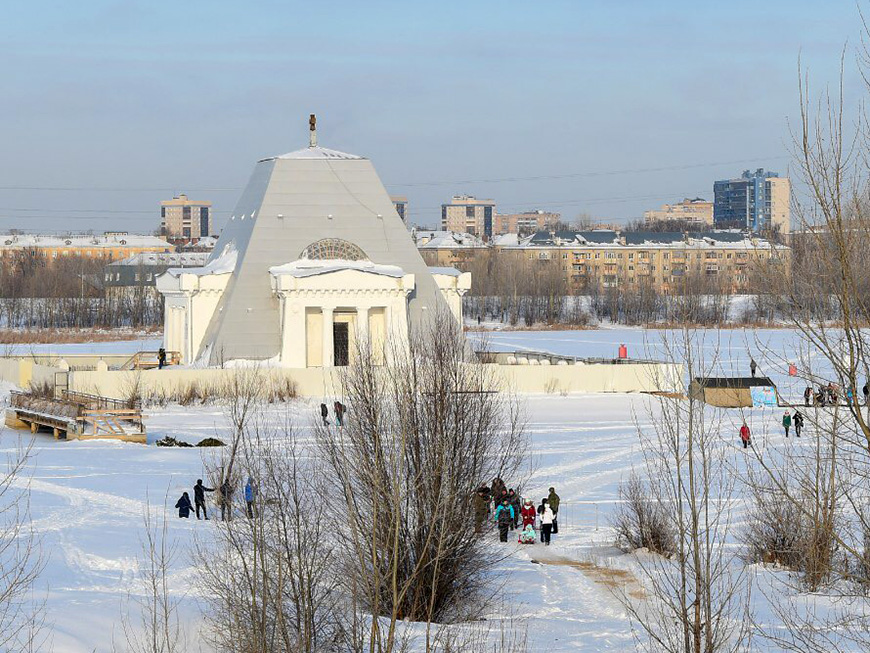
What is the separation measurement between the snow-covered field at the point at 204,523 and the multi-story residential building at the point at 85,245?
356 feet

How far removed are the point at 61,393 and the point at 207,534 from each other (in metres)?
18.0

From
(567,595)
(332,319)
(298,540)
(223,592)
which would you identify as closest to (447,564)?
→ (567,595)

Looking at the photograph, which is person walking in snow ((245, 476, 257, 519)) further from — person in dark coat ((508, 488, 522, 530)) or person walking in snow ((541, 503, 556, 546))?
person walking in snow ((541, 503, 556, 546))

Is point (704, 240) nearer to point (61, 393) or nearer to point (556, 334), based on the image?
point (556, 334)

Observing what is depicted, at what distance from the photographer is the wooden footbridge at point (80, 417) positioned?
3180 centimetres

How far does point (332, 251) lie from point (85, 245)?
108 m

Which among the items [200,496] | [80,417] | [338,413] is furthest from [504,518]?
[80,417]

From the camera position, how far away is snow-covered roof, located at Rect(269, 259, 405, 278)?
4238cm

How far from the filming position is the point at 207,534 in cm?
2005

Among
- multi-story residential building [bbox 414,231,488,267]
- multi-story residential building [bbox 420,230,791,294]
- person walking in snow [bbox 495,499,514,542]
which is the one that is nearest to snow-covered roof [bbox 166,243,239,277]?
person walking in snow [bbox 495,499,514,542]

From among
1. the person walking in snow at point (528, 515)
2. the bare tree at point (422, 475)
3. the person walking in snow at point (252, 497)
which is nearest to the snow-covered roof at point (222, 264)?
the person walking in snow at point (528, 515)

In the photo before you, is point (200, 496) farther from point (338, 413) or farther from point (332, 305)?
point (332, 305)

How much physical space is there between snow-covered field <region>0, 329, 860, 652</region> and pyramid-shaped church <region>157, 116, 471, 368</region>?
5.05 metres

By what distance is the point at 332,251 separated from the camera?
147 ft
